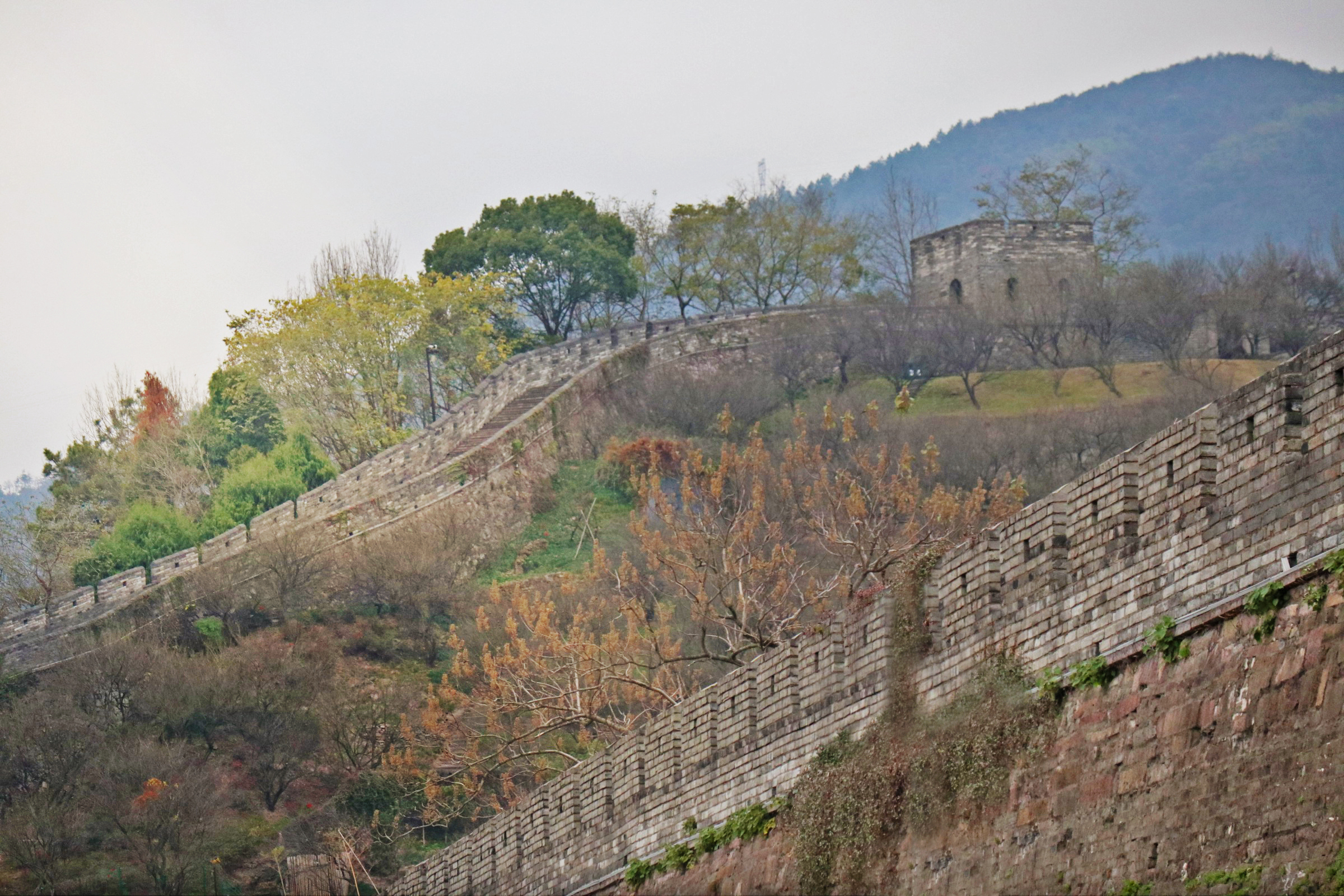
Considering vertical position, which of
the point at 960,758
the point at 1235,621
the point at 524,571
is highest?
the point at 1235,621

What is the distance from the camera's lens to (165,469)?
61.6 m

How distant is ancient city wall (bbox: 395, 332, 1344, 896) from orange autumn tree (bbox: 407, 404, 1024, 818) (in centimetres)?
453

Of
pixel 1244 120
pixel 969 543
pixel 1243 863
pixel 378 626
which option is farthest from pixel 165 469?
pixel 1244 120

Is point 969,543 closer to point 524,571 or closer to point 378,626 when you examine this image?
point 378,626

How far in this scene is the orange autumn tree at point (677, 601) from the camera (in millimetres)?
28266

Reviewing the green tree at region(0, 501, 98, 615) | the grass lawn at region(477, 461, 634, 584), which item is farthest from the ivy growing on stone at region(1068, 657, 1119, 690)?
the green tree at region(0, 501, 98, 615)

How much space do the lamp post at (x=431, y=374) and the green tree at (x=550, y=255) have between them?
386 centimetres

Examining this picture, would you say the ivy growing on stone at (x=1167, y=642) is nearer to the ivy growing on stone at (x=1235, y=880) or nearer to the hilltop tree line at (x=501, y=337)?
the ivy growing on stone at (x=1235, y=880)

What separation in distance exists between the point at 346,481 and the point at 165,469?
37.7 feet

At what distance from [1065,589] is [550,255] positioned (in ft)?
178

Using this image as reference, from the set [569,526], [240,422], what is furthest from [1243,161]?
[569,526]

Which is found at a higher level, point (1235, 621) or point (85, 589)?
point (1235, 621)

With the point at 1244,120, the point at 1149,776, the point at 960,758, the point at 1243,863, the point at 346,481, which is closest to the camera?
the point at 1243,863

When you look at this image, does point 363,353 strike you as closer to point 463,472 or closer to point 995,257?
point 463,472
